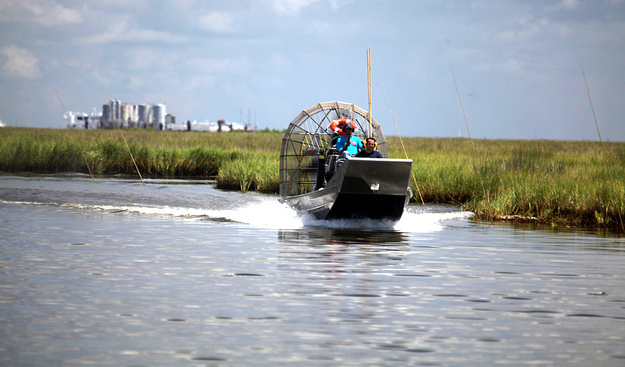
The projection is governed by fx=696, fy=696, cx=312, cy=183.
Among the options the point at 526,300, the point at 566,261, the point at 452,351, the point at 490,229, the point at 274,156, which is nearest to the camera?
the point at 452,351

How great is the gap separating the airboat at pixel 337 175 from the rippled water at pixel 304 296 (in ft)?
2.04

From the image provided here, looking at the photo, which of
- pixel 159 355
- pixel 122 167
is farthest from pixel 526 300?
pixel 122 167

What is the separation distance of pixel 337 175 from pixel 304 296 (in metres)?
6.64

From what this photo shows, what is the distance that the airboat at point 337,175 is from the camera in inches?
517

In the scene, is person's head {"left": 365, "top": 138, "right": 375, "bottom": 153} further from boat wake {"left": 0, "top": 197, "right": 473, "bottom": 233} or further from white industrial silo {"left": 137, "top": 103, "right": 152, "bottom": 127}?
white industrial silo {"left": 137, "top": 103, "right": 152, "bottom": 127}

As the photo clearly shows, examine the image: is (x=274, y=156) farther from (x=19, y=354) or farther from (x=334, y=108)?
(x=19, y=354)

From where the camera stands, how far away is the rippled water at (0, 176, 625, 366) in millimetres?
5316

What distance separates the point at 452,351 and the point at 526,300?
2.21 meters

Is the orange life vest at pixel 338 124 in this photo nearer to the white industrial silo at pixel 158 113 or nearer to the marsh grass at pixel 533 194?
the marsh grass at pixel 533 194

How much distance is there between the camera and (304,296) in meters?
7.18

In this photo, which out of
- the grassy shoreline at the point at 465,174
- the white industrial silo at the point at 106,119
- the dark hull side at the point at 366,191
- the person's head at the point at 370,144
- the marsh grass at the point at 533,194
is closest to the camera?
the dark hull side at the point at 366,191

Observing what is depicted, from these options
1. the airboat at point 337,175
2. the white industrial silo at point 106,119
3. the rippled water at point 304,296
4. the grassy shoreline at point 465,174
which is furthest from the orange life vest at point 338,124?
the white industrial silo at point 106,119

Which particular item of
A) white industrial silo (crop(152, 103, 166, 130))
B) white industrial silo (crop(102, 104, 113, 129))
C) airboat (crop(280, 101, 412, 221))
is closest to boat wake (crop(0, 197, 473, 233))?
airboat (crop(280, 101, 412, 221))

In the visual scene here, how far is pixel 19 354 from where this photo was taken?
5105mm
